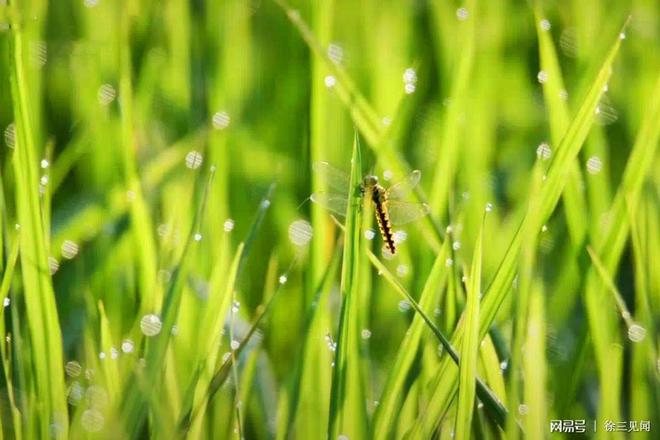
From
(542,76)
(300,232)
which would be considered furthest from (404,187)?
(542,76)

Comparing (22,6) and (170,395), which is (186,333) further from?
(22,6)

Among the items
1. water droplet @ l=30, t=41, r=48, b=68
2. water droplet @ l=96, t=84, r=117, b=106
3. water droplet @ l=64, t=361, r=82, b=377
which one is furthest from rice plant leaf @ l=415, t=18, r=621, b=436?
water droplet @ l=30, t=41, r=48, b=68

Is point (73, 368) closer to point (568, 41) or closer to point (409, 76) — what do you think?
point (409, 76)

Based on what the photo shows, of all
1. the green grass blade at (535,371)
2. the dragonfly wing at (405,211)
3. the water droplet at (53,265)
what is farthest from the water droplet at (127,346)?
the green grass blade at (535,371)

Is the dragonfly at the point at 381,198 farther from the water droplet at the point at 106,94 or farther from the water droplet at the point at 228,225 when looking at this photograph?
the water droplet at the point at 106,94

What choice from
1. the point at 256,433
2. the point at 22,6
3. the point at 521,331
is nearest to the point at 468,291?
the point at 521,331

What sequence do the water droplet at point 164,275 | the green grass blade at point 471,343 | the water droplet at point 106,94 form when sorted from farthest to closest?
1. the water droplet at point 106,94
2. the water droplet at point 164,275
3. the green grass blade at point 471,343
